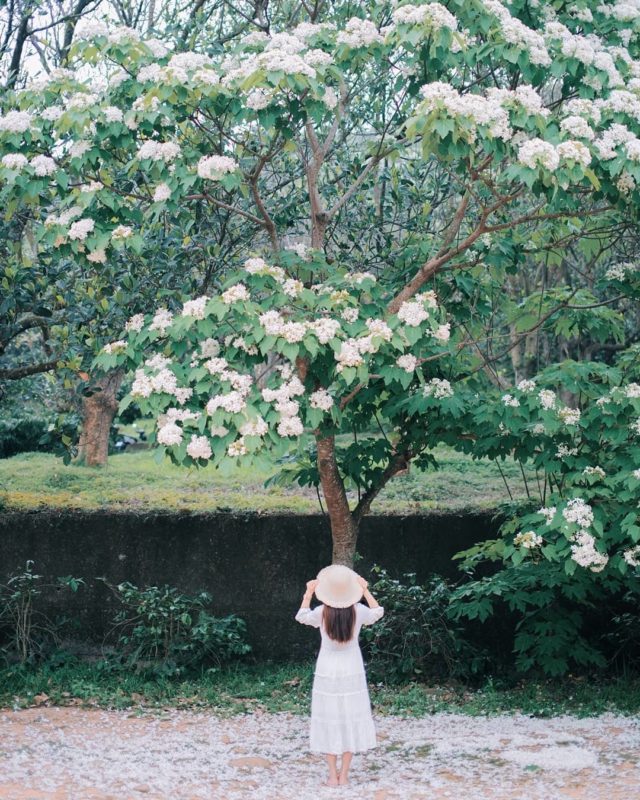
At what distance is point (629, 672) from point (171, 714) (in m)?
3.50

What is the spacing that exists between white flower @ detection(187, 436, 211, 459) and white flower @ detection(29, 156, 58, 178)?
70.6 inches

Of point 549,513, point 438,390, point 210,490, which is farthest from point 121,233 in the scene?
point 210,490

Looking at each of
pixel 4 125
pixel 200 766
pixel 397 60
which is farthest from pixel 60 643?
pixel 397 60

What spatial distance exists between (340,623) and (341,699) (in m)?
0.41

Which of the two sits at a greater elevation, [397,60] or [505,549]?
[397,60]

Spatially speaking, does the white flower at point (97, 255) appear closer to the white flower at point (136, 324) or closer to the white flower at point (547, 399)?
the white flower at point (136, 324)

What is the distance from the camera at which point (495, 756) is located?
5.94 metres

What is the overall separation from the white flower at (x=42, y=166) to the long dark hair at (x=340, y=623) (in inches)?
112

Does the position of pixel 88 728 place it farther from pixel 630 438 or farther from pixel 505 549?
pixel 630 438

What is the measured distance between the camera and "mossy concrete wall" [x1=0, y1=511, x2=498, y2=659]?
830 cm

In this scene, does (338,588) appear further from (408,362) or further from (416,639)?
(416,639)

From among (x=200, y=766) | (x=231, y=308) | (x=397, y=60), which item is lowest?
(x=200, y=766)

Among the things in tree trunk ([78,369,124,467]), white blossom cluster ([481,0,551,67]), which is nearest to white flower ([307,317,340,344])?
white blossom cluster ([481,0,551,67])

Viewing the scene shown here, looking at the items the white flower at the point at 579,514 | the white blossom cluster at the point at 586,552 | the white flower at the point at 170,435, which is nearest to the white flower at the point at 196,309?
the white flower at the point at 170,435
